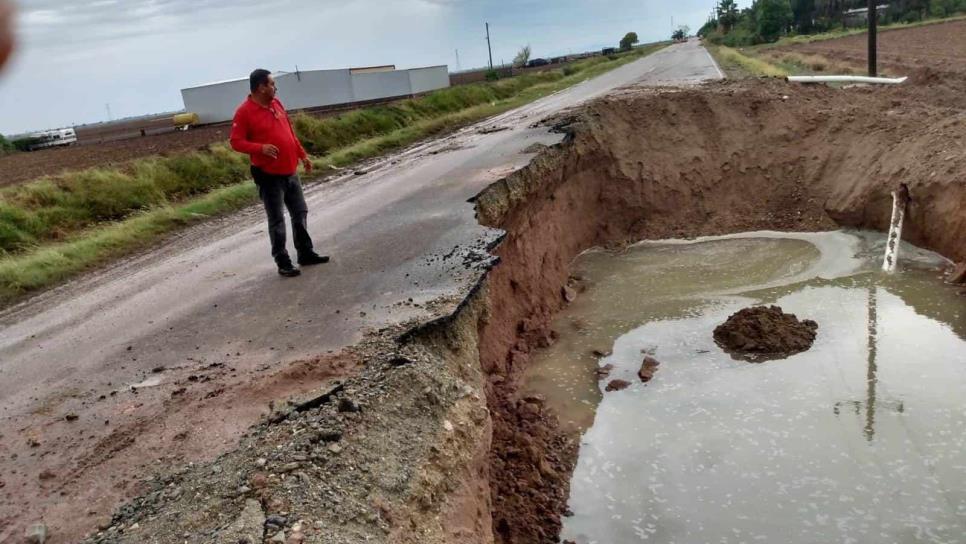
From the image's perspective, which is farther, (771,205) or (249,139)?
(771,205)

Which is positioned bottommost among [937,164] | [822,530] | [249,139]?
[822,530]

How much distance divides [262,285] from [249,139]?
1373 mm

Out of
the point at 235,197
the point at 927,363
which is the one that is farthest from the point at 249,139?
the point at 235,197

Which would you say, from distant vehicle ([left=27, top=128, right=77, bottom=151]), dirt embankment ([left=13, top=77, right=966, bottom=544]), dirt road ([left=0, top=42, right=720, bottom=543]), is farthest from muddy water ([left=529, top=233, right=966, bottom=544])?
distant vehicle ([left=27, top=128, right=77, bottom=151])

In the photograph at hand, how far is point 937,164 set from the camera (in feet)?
31.3

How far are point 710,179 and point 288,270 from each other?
918cm

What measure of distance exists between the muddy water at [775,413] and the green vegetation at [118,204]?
6.92 metres

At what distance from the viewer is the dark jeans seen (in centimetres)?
634

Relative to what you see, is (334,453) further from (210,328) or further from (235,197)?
(235,197)

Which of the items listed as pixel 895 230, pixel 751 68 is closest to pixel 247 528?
pixel 895 230

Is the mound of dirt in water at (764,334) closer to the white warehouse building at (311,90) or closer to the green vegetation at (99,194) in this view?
the green vegetation at (99,194)

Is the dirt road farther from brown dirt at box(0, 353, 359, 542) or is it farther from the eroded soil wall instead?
the eroded soil wall

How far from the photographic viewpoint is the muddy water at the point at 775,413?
15.8ft

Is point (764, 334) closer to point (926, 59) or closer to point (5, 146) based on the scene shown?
point (926, 59)
